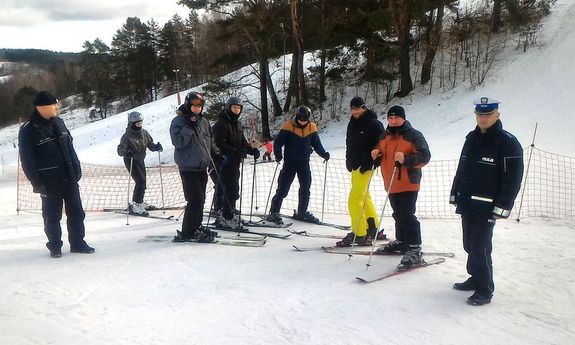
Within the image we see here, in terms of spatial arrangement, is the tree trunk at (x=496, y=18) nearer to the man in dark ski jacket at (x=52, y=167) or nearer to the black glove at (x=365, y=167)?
the black glove at (x=365, y=167)

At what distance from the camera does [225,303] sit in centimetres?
365

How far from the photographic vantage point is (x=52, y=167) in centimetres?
471

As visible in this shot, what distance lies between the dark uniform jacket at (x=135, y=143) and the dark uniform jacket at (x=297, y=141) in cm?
230

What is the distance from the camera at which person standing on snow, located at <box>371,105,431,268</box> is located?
4.37 m

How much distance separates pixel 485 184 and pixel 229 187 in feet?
11.3

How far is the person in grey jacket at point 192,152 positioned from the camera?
5.11 meters

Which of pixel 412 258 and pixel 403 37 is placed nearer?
pixel 412 258

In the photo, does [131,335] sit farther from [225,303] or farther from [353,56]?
[353,56]

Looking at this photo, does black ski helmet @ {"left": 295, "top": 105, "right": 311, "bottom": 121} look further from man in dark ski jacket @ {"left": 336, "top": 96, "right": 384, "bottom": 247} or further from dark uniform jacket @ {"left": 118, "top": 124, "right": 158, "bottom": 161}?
dark uniform jacket @ {"left": 118, "top": 124, "right": 158, "bottom": 161}

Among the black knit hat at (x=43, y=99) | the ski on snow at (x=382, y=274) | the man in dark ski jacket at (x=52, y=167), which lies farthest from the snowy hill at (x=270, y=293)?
the black knit hat at (x=43, y=99)

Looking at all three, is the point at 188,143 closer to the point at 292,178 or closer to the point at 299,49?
the point at 292,178

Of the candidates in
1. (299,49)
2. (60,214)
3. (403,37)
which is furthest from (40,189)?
(299,49)

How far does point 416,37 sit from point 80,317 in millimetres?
19209

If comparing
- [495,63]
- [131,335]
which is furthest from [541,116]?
[131,335]
